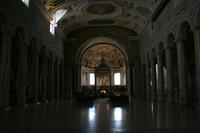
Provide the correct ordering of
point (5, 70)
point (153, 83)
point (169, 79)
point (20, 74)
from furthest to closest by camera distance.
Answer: point (153, 83)
point (169, 79)
point (20, 74)
point (5, 70)

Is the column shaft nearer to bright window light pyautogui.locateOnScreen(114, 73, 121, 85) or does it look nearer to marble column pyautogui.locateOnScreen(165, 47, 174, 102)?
marble column pyautogui.locateOnScreen(165, 47, 174, 102)

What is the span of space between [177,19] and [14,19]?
1072 centimetres

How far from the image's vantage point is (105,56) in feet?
138

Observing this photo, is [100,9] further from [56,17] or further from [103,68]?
[103,68]

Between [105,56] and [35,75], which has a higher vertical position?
[105,56]

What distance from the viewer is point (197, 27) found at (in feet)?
34.0

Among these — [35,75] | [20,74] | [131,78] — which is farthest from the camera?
[131,78]

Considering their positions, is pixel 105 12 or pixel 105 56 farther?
pixel 105 56

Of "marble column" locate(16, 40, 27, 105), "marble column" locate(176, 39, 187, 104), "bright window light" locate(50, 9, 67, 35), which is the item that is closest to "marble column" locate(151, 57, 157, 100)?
"marble column" locate(176, 39, 187, 104)

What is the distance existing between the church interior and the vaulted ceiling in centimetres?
12

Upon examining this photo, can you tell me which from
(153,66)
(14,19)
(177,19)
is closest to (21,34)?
(14,19)

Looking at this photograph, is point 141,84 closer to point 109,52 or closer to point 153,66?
point 153,66

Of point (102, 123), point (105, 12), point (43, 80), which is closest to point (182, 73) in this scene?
point (102, 123)

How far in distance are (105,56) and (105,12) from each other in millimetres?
18133
